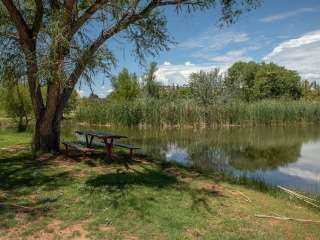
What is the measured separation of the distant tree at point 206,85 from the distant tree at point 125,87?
616 centimetres

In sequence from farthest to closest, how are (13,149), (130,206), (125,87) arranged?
(125,87)
(13,149)
(130,206)

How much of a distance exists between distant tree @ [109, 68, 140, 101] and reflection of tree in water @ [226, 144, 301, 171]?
22.1 metres

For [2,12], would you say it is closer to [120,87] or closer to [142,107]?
[142,107]

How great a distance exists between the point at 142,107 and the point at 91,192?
22.4 m

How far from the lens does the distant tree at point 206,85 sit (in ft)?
125

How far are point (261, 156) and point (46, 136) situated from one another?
8.56 m

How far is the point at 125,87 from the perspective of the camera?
3900 centimetres

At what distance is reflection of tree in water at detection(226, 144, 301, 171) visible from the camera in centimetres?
1294

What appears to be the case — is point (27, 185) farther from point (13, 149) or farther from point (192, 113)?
point (192, 113)

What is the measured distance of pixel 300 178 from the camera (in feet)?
37.0

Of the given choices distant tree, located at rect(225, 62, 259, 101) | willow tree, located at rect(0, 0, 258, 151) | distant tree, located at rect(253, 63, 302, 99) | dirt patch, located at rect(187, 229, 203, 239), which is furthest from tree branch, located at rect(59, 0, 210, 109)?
distant tree, located at rect(253, 63, 302, 99)

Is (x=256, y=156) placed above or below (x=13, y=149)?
below

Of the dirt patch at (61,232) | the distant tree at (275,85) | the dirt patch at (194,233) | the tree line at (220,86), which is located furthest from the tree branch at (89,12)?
the distant tree at (275,85)

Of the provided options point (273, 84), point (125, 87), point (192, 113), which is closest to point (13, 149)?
point (192, 113)
